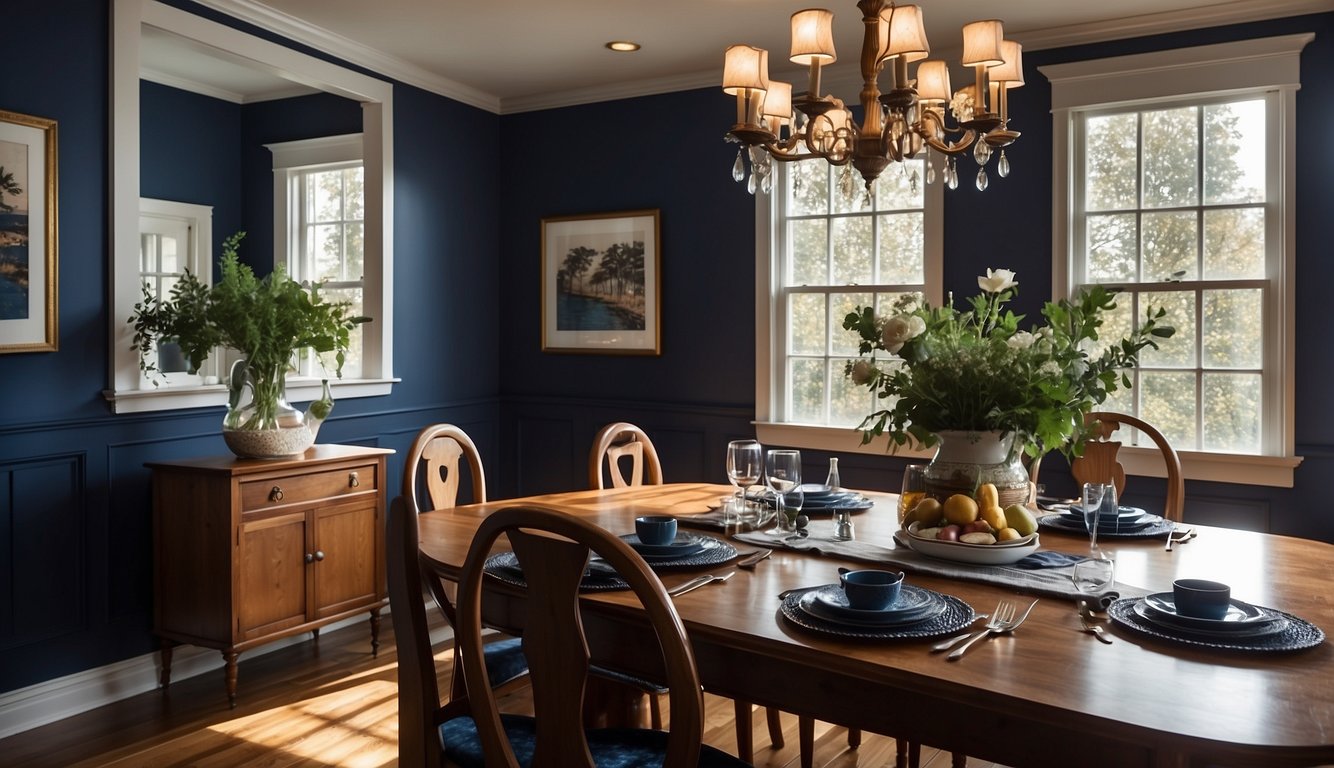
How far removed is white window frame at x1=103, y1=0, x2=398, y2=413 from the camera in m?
3.38

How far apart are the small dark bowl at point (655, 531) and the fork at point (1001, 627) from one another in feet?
2.24

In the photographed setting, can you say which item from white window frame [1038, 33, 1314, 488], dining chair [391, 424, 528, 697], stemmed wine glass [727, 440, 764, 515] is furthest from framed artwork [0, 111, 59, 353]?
white window frame [1038, 33, 1314, 488]

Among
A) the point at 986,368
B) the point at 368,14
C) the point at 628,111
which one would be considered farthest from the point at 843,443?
the point at 368,14

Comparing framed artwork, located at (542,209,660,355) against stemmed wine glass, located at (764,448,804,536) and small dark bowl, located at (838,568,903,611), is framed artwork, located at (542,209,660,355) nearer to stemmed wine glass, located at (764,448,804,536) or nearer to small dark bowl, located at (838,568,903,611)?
stemmed wine glass, located at (764,448,804,536)

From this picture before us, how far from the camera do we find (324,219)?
5203 mm

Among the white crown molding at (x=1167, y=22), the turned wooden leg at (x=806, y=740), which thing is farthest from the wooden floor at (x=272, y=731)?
the white crown molding at (x=1167, y=22)

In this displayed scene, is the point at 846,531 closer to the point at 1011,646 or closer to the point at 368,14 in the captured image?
the point at 1011,646

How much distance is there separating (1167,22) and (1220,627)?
3.03m

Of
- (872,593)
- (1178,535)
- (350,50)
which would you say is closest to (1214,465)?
(1178,535)

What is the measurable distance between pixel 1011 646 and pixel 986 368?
0.70 meters

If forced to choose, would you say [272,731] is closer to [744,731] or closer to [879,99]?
[744,731]

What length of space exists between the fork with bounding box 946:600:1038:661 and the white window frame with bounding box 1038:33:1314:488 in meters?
2.43

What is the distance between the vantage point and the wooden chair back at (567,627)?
129 cm

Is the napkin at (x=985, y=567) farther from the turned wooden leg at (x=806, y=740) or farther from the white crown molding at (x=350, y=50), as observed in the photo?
the white crown molding at (x=350, y=50)
